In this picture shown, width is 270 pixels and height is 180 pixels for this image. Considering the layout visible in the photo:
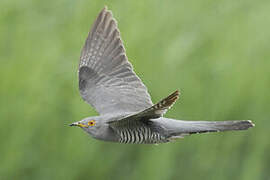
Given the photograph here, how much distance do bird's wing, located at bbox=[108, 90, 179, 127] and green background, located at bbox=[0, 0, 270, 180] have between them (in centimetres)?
83

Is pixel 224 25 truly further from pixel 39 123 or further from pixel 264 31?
pixel 39 123

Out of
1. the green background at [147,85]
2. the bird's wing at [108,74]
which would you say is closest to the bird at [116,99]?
the bird's wing at [108,74]

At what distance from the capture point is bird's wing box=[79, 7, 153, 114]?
95.6 inches

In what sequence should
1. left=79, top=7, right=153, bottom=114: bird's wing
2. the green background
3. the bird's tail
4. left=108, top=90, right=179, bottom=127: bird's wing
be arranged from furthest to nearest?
the green background < left=79, top=7, right=153, bottom=114: bird's wing < the bird's tail < left=108, top=90, right=179, bottom=127: bird's wing

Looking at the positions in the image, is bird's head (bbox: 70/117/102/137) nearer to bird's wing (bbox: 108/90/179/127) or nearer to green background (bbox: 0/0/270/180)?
bird's wing (bbox: 108/90/179/127)

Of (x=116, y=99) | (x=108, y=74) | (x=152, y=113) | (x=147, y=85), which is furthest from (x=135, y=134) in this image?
(x=147, y=85)

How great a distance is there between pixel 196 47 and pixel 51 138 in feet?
2.40

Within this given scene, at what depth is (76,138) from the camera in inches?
116

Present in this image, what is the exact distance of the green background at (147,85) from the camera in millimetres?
2938

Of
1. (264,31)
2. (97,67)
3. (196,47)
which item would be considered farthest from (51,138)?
(264,31)

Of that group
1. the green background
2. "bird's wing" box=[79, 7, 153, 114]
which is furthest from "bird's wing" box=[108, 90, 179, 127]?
the green background

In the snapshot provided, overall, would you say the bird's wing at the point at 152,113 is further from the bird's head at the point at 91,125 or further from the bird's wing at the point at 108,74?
the bird's wing at the point at 108,74

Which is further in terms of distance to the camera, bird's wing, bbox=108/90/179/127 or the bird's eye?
the bird's eye

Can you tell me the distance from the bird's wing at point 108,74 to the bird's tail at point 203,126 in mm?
236
